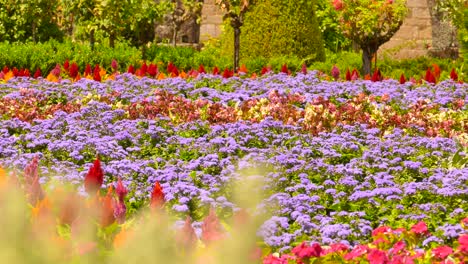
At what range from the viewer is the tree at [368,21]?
42.6 ft

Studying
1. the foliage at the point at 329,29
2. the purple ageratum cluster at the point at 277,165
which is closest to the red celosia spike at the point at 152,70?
the purple ageratum cluster at the point at 277,165

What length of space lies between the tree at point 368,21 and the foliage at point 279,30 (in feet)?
2.78

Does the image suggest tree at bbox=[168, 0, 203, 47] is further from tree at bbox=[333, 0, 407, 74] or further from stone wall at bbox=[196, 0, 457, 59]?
tree at bbox=[333, 0, 407, 74]

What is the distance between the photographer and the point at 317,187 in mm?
5469

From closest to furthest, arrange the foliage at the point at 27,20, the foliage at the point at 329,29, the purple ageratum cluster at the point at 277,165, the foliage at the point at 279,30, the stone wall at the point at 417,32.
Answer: the purple ageratum cluster at the point at 277,165
the foliage at the point at 279,30
the foliage at the point at 27,20
the foliage at the point at 329,29
the stone wall at the point at 417,32

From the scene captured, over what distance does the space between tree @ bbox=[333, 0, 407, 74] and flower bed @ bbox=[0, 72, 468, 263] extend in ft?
9.72

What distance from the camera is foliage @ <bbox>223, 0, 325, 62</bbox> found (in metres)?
14.0

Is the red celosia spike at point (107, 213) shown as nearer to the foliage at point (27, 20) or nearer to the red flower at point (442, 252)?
the red flower at point (442, 252)

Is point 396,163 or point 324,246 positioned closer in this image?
point 324,246

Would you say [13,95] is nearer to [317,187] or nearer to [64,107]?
[64,107]

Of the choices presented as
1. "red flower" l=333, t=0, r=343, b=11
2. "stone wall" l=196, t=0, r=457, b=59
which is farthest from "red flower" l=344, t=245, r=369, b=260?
"stone wall" l=196, t=0, r=457, b=59

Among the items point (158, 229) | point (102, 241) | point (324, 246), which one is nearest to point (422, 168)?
point (324, 246)

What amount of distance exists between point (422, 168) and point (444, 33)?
15359mm

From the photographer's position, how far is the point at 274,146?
659 centimetres
